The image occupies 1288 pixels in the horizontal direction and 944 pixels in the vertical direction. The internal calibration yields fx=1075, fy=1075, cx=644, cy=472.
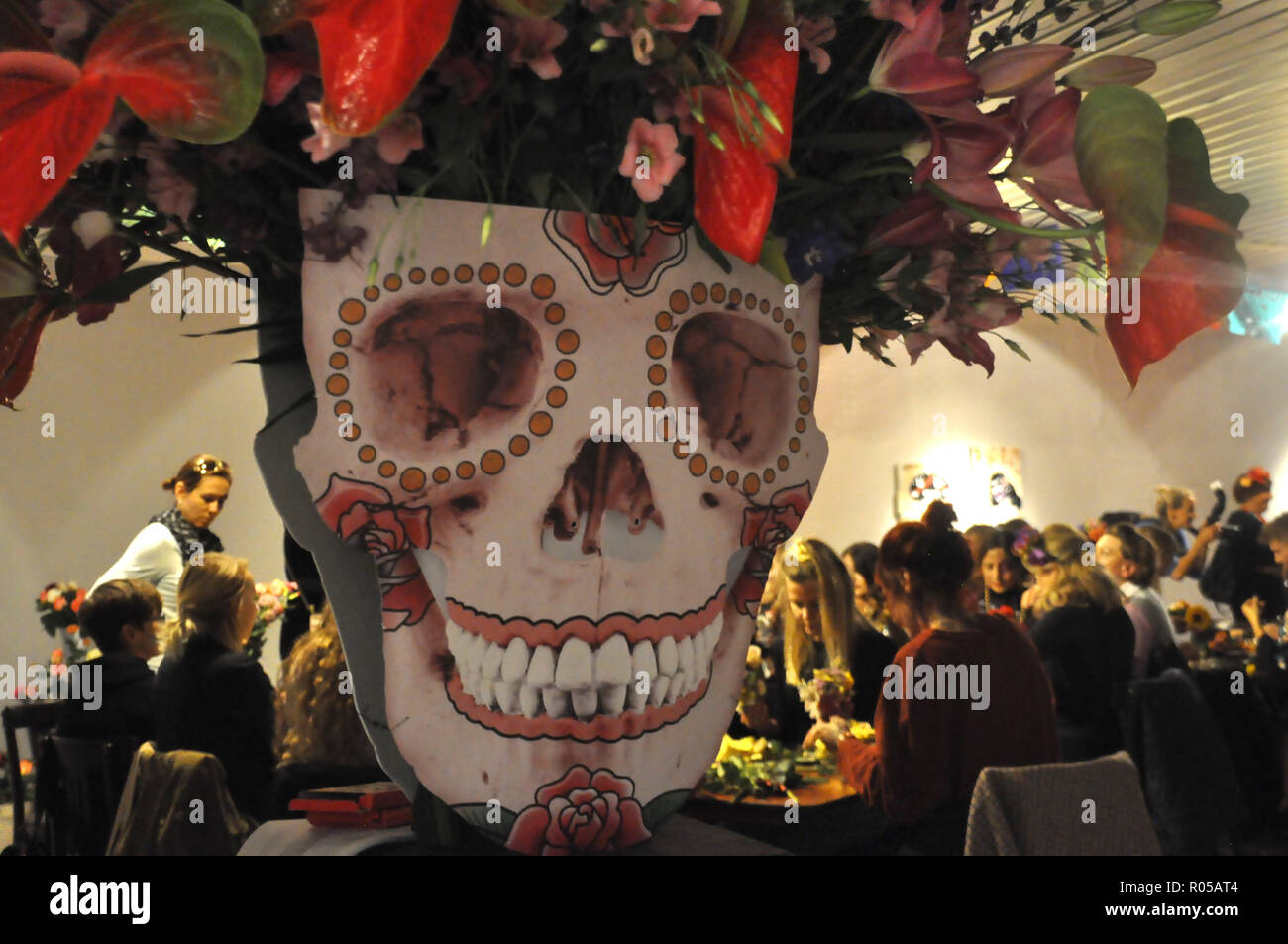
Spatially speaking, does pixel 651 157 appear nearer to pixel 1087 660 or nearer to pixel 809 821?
pixel 809 821

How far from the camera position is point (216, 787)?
183cm

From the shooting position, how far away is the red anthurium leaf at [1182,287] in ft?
1.65

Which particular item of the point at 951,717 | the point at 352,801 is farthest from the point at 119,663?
the point at 352,801

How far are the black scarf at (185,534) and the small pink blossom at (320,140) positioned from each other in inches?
105

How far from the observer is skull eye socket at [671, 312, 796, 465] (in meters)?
0.58

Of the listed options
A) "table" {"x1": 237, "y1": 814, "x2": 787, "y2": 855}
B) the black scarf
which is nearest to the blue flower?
"table" {"x1": 237, "y1": 814, "x2": 787, "y2": 855}

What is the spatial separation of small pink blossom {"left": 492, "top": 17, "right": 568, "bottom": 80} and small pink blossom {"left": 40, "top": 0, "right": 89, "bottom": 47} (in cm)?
18

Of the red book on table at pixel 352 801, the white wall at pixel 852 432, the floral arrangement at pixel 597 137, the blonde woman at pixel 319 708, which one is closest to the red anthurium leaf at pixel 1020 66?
the floral arrangement at pixel 597 137

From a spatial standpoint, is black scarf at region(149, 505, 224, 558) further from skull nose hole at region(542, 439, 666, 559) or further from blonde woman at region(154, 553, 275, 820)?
skull nose hole at region(542, 439, 666, 559)

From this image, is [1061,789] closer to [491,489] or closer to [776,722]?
[491,489]

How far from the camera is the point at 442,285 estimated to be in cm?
54

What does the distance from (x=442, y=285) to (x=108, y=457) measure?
4.53 m
